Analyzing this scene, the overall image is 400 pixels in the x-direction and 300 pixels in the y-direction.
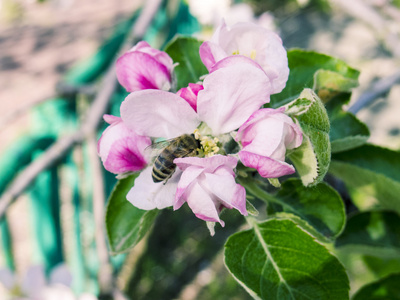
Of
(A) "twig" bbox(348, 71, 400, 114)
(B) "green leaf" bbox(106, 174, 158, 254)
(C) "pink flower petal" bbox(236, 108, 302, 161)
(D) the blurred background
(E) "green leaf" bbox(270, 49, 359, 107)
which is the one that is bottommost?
(D) the blurred background

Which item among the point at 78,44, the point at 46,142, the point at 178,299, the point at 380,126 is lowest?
the point at 380,126

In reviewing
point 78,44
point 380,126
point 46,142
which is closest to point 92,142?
point 46,142

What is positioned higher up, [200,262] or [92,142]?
[92,142]

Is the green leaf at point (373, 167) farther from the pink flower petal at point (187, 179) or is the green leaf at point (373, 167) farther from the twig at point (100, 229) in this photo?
the twig at point (100, 229)

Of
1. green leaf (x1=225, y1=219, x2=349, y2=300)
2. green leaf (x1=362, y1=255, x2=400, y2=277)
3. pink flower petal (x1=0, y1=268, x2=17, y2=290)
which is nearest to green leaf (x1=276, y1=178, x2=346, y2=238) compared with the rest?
green leaf (x1=225, y1=219, x2=349, y2=300)

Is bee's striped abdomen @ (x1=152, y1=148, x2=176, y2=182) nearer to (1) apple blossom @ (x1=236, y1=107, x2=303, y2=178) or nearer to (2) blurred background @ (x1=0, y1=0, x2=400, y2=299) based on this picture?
(1) apple blossom @ (x1=236, y1=107, x2=303, y2=178)

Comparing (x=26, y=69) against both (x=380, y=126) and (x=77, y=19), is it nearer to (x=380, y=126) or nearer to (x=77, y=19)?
(x=77, y=19)

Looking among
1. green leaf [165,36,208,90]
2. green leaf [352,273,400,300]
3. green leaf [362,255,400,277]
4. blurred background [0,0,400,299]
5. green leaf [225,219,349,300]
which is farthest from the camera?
blurred background [0,0,400,299]

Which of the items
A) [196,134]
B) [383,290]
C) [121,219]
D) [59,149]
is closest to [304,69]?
[196,134]
